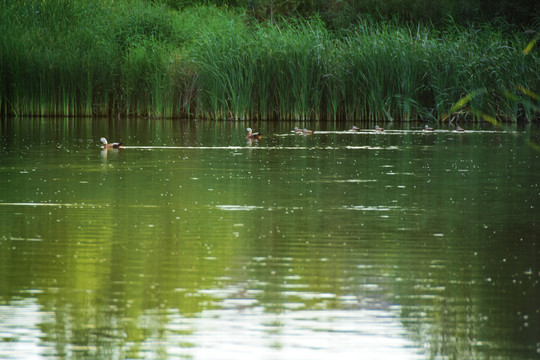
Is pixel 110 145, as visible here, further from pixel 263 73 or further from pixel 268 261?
pixel 268 261

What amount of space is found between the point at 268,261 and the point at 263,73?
19243mm

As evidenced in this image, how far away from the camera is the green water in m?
5.16

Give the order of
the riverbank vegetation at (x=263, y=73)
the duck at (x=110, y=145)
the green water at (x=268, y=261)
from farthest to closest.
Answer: the riverbank vegetation at (x=263, y=73)
the duck at (x=110, y=145)
the green water at (x=268, y=261)

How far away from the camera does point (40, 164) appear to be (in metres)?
15.0

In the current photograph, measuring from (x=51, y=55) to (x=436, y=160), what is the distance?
49.7 feet

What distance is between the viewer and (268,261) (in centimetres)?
714

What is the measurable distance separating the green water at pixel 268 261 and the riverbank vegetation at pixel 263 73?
11.0 metres

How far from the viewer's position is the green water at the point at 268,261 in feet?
16.9

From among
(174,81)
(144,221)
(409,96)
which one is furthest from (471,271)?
(174,81)

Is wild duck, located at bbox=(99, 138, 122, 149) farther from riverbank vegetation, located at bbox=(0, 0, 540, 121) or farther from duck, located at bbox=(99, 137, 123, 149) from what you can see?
riverbank vegetation, located at bbox=(0, 0, 540, 121)

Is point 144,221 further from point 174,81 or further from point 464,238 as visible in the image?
point 174,81

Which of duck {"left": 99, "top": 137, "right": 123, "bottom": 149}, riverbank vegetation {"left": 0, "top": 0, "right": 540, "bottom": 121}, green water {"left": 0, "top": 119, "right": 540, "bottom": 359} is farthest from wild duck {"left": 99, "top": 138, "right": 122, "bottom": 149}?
riverbank vegetation {"left": 0, "top": 0, "right": 540, "bottom": 121}

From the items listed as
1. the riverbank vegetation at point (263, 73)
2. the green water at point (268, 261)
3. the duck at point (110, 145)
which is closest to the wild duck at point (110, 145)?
the duck at point (110, 145)

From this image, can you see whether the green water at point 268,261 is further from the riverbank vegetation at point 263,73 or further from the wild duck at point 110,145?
the riverbank vegetation at point 263,73
